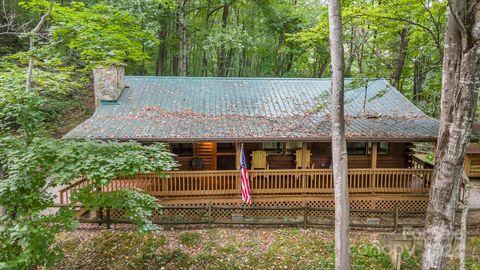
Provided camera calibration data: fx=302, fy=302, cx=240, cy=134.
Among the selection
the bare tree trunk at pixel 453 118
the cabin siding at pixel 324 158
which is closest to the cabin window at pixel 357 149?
the cabin siding at pixel 324 158

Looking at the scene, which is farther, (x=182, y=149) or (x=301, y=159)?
(x=182, y=149)

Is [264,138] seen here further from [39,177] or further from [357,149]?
[39,177]

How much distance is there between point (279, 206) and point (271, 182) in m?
0.92

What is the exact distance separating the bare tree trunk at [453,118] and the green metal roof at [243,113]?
4.40m

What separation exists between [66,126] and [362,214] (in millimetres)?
16746

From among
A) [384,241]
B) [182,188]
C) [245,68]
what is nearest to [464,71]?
[384,241]

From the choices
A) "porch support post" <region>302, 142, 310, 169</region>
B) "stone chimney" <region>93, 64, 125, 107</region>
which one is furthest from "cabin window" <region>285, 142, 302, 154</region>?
"stone chimney" <region>93, 64, 125, 107</region>

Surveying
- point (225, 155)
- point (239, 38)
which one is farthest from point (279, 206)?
point (239, 38)

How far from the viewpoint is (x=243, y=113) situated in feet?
41.4

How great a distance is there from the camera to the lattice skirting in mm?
10930

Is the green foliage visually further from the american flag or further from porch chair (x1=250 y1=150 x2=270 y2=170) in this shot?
porch chair (x1=250 y1=150 x2=270 y2=170)

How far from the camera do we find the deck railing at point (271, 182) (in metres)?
11.0

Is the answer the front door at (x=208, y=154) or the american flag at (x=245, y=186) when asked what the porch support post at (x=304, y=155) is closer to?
the american flag at (x=245, y=186)

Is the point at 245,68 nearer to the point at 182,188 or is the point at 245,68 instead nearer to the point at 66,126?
the point at 66,126
